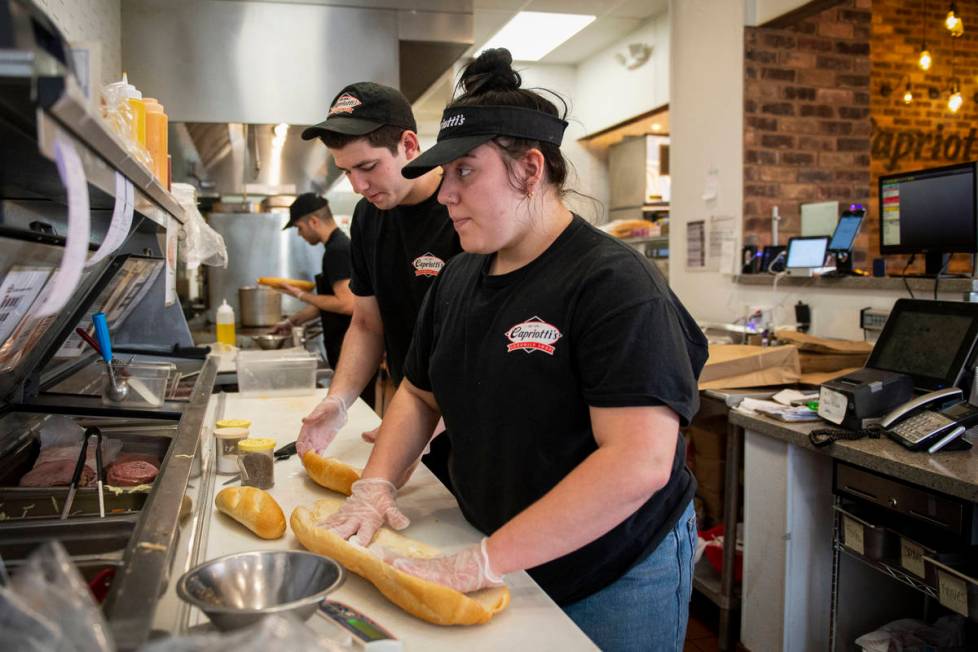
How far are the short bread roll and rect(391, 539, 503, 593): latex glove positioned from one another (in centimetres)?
54

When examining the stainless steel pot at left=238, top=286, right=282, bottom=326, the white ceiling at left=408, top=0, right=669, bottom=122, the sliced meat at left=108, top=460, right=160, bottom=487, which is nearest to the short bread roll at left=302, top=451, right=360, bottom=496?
the sliced meat at left=108, top=460, right=160, bottom=487

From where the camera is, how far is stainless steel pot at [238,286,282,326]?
21.2 ft

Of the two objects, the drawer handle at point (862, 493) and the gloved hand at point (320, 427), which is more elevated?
the gloved hand at point (320, 427)

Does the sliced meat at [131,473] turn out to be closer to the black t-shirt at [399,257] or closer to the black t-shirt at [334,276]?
the black t-shirt at [399,257]

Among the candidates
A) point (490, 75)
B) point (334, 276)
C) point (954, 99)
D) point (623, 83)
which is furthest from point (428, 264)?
point (954, 99)

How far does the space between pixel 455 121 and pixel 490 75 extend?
15 centimetres

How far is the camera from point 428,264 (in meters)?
2.41

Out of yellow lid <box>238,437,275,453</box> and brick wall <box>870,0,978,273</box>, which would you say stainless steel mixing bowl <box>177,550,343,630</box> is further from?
brick wall <box>870,0,978,273</box>

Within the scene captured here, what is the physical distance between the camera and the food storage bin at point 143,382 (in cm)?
236

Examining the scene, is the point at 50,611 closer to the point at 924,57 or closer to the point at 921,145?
the point at 924,57

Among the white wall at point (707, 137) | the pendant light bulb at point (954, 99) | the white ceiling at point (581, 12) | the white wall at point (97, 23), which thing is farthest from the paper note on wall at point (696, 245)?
the white wall at point (97, 23)

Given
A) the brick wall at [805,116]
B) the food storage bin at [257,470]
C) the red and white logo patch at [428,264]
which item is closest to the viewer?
the food storage bin at [257,470]

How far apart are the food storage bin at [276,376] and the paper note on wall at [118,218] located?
6.70 feet

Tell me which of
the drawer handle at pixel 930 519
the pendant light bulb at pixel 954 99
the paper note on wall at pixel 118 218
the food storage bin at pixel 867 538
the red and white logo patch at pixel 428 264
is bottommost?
the food storage bin at pixel 867 538
